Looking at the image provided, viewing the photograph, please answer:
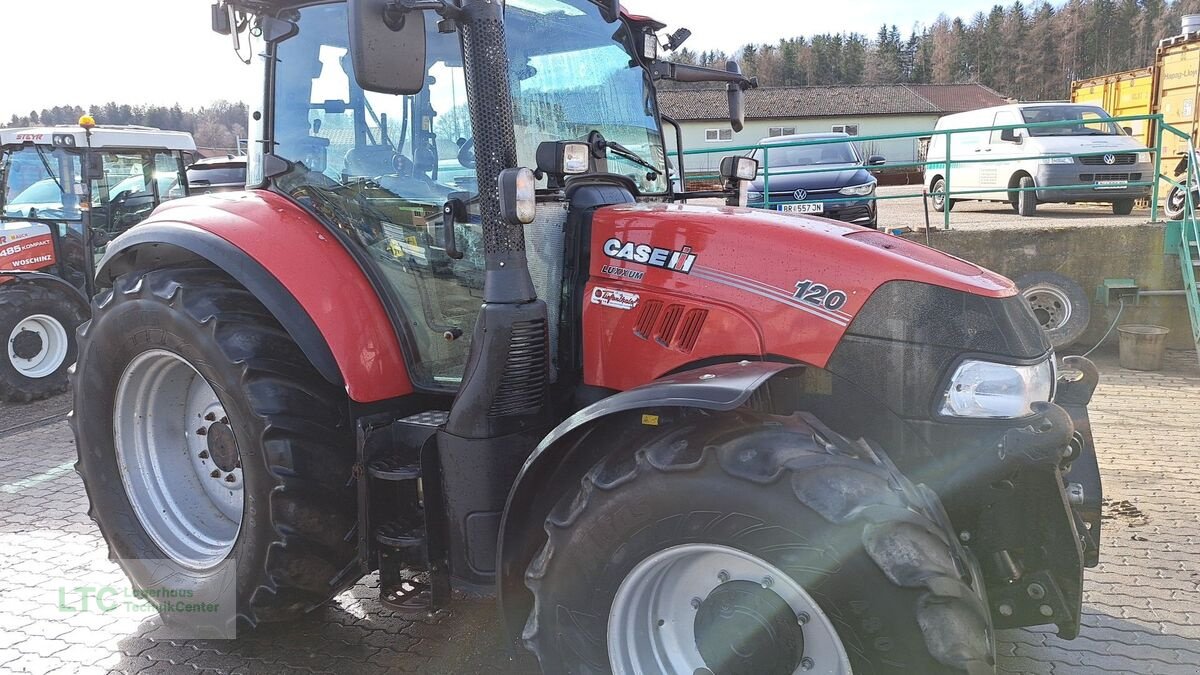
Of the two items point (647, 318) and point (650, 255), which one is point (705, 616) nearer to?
point (647, 318)

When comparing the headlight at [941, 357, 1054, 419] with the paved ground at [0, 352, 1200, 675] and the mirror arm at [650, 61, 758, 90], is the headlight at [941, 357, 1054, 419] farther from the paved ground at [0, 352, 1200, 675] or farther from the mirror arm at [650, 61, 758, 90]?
the mirror arm at [650, 61, 758, 90]

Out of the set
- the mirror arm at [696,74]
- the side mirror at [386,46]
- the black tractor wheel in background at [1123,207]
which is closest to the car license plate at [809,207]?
the black tractor wheel in background at [1123,207]

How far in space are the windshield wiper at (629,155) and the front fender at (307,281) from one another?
3.31 feet

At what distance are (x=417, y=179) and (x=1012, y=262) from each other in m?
7.59

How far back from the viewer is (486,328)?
253 centimetres

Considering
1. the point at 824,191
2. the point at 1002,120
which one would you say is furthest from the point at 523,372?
the point at 1002,120

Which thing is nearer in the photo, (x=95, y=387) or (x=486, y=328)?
(x=486, y=328)

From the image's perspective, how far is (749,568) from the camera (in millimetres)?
2125

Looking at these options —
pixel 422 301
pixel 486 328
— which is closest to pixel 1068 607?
pixel 486 328

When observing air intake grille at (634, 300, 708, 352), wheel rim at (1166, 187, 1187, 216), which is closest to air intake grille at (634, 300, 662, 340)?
air intake grille at (634, 300, 708, 352)

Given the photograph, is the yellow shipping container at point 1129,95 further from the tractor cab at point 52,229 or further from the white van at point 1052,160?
the tractor cab at point 52,229

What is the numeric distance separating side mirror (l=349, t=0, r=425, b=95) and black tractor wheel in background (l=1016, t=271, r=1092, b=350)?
24.8ft

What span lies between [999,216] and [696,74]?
353 inches

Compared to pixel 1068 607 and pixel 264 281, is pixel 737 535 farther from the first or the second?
pixel 264 281
